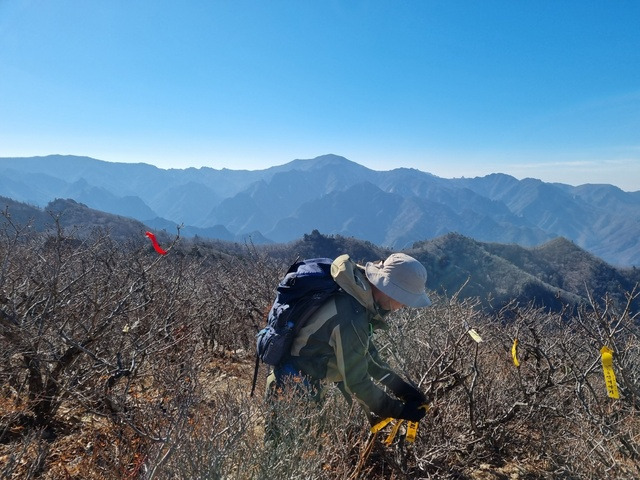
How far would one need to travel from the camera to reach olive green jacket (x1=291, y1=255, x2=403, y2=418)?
2.33 meters

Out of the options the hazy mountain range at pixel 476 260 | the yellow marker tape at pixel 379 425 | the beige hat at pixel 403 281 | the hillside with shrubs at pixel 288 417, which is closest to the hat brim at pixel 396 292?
the beige hat at pixel 403 281

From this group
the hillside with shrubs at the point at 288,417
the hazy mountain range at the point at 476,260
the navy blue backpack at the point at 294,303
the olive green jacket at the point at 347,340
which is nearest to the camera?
the hillside with shrubs at the point at 288,417

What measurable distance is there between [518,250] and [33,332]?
81.7 metres

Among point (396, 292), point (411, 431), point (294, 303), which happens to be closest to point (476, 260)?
point (411, 431)

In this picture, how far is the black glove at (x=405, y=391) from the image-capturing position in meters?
2.50

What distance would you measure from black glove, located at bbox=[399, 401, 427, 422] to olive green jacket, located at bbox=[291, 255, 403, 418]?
38 millimetres

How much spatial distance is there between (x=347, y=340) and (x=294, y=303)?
41 centimetres

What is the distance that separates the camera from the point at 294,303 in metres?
2.50

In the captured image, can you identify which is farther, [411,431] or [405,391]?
[405,391]

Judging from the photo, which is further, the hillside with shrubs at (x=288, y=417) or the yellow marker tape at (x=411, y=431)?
the yellow marker tape at (x=411, y=431)

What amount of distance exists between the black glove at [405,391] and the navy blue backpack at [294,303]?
27.4 inches

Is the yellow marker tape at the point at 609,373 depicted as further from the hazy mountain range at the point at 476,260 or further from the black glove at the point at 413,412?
the hazy mountain range at the point at 476,260

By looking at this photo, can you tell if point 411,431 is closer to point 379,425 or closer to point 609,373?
point 379,425

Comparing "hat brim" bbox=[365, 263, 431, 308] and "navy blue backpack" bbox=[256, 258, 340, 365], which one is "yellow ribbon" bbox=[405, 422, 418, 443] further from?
"navy blue backpack" bbox=[256, 258, 340, 365]
